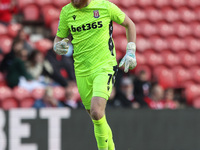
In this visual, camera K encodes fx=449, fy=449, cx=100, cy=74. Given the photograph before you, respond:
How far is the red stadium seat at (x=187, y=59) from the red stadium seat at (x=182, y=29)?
621mm

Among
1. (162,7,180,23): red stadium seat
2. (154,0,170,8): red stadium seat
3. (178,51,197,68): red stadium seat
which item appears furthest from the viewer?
(154,0,170,8): red stadium seat

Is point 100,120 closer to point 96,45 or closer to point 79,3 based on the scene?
point 96,45

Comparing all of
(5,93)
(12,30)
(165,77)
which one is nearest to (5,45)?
(12,30)

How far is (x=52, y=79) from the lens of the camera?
26.9 feet

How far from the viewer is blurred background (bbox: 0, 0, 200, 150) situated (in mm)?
7586

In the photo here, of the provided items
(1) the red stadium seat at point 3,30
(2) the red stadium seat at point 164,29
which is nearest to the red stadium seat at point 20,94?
(1) the red stadium seat at point 3,30

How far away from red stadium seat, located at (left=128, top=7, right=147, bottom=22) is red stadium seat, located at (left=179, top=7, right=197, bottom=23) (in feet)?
3.89

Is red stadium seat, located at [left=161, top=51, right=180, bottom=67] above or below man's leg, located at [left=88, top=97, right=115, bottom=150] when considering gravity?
below

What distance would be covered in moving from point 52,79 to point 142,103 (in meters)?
1.69

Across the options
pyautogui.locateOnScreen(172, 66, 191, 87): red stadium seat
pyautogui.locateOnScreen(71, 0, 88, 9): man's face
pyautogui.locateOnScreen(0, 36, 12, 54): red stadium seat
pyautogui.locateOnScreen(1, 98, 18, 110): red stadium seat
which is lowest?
pyautogui.locateOnScreen(172, 66, 191, 87): red stadium seat

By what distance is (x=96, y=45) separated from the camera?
4.81 m

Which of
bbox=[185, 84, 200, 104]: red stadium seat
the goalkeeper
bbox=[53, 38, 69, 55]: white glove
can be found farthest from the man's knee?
bbox=[185, 84, 200, 104]: red stadium seat

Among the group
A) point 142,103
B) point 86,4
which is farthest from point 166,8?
point 86,4

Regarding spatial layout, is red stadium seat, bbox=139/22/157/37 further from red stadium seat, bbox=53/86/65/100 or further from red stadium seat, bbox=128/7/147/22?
red stadium seat, bbox=53/86/65/100
